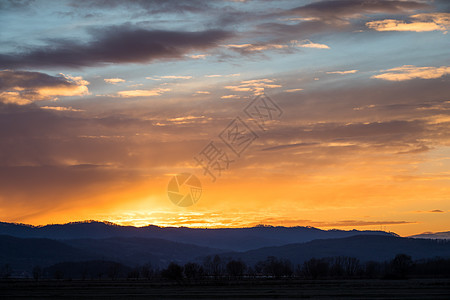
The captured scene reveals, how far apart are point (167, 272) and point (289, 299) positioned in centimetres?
7329

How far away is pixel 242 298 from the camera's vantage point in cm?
7425

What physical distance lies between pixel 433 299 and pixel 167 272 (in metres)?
84.6

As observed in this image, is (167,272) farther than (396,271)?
No


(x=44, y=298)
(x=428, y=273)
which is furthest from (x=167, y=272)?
(x=428, y=273)

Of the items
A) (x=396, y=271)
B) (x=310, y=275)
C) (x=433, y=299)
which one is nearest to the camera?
(x=433, y=299)

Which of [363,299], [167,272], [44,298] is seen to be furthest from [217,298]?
[167,272]

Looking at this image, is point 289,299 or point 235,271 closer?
point 289,299

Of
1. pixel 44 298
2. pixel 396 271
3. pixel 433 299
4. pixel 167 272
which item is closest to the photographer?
pixel 433 299

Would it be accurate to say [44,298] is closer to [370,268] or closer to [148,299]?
[148,299]

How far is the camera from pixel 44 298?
261ft

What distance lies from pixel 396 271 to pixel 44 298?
432 feet

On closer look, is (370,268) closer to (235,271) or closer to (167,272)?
(235,271)

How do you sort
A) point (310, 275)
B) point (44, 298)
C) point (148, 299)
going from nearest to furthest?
1. point (148, 299)
2. point (44, 298)
3. point (310, 275)

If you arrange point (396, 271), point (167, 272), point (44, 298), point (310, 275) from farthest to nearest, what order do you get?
point (310, 275) < point (396, 271) < point (167, 272) < point (44, 298)
